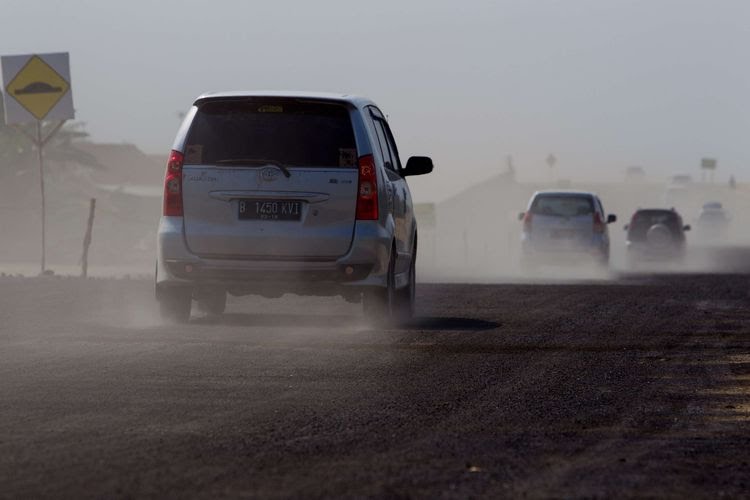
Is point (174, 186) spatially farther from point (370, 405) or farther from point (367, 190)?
point (370, 405)

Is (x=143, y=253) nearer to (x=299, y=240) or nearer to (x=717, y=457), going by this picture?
(x=299, y=240)

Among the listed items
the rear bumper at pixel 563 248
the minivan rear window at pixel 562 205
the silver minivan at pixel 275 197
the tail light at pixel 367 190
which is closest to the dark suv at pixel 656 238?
the minivan rear window at pixel 562 205

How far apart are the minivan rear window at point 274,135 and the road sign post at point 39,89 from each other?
37.5 feet

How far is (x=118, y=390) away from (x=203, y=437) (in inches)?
83.0

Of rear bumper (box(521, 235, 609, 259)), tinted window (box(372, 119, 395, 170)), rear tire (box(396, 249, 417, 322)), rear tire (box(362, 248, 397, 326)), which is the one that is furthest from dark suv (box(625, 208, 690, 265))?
rear tire (box(362, 248, 397, 326))

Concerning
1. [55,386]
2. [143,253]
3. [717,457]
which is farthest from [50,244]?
[717,457]

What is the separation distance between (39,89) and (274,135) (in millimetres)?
12185

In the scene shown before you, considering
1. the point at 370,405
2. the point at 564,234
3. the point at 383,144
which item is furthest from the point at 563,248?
the point at 370,405

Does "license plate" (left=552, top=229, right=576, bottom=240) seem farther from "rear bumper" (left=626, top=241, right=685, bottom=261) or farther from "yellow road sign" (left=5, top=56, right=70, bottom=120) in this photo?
"yellow road sign" (left=5, top=56, right=70, bottom=120)

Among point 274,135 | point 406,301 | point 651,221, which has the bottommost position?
point 651,221

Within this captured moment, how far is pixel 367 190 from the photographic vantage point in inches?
555

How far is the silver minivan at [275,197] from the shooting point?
14055mm

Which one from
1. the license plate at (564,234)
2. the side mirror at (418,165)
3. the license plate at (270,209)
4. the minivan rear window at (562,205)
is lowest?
the license plate at (564,234)

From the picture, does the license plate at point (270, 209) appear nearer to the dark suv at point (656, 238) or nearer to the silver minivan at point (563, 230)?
the silver minivan at point (563, 230)
